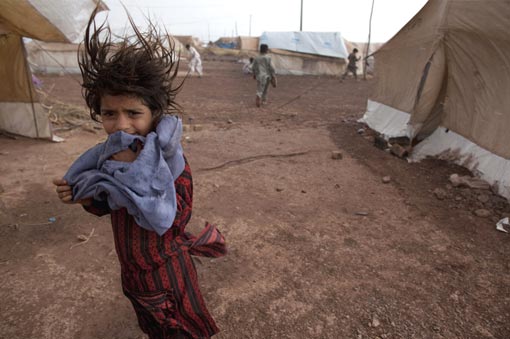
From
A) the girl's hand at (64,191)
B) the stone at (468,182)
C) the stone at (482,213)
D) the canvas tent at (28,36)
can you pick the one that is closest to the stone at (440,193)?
the stone at (468,182)

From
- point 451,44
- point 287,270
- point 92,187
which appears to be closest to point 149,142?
point 92,187

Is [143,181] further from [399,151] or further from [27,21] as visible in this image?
[399,151]

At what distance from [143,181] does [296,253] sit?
1.93 meters

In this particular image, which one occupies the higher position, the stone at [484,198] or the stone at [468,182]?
the stone at [468,182]

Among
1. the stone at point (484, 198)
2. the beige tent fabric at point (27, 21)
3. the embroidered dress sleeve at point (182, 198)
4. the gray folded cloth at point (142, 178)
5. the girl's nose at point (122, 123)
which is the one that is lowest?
the stone at point (484, 198)

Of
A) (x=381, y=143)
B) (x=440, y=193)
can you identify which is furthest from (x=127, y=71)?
(x=381, y=143)

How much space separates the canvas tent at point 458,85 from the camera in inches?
146

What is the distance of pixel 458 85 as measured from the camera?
14.8ft

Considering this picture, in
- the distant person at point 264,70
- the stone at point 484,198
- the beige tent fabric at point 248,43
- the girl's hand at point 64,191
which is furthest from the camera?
the beige tent fabric at point 248,43

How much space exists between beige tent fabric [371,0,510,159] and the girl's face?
13.0 ft

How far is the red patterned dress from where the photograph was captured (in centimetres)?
113

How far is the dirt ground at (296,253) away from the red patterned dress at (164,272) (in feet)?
2.47

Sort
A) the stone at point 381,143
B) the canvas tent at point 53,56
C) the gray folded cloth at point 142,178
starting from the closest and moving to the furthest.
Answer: the gray folded cloth at point 142,178
the stone at point 381,143
the canvas tent at point 53,56

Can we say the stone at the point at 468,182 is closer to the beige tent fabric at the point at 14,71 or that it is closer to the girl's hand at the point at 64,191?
the girl's hand at the point at 64,191
